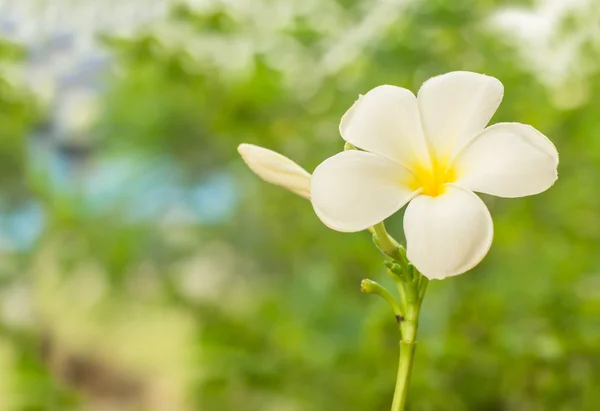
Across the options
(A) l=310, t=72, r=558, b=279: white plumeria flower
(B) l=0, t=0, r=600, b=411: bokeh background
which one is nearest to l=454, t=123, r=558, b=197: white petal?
(A) l=310, t=72, r=558, b=279: white plumeria flower

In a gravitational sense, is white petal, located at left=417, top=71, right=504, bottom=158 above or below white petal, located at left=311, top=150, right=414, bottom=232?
above

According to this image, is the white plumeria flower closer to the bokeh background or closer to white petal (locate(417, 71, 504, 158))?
white petal (locate(417, 71, 504, 158))

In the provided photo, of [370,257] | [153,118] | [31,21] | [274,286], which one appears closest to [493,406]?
[370,257]

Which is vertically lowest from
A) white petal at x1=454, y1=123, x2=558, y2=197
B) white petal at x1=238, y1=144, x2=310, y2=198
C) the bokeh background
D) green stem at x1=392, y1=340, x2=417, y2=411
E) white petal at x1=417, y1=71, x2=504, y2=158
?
green stem at x1=392, y1=340, x2=417, y2=411

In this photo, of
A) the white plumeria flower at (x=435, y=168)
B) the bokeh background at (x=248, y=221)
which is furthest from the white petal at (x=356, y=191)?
the bokeh background at (x=248, y=221)

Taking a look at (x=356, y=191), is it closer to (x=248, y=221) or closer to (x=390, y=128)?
(x=390, y=128)

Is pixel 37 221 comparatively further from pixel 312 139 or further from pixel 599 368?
pixel 599 368
